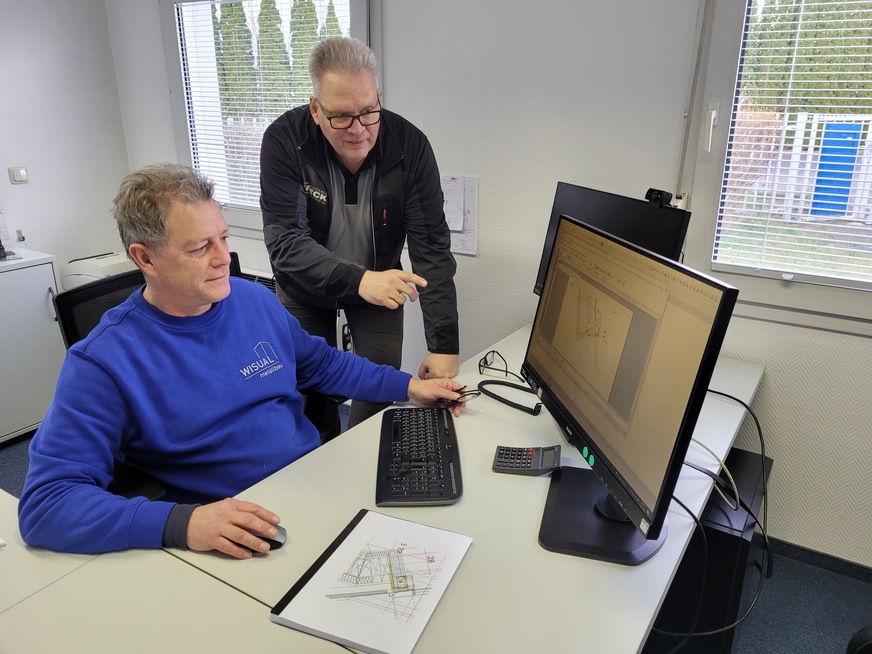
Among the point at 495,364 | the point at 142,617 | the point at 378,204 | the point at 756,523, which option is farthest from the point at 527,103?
the point at 142,617

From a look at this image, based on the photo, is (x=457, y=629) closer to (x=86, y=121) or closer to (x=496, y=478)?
(x=496, y=478)

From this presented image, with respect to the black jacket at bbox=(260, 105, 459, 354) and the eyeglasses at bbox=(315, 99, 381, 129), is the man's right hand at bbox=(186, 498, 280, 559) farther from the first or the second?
the eyeglasses at bbox=(315, 99, 381, 129)

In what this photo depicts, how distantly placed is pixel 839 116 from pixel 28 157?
3676mm

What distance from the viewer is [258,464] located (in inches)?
54.6

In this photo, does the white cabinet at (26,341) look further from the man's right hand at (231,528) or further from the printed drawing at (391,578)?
Result: the printed drawing at (391,578)

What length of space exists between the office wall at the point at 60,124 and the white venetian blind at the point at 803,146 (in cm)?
306

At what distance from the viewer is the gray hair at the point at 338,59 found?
66.7 inches

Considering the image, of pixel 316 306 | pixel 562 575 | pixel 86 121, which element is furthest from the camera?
Answer: pixel 86 121

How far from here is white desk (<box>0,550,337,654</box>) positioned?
2.85 feet

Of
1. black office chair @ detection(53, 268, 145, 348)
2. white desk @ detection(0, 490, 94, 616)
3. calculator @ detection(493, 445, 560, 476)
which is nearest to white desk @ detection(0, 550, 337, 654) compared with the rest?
white desk @ detection(0, 490, 94, 616)

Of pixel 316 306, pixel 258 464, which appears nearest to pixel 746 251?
pixel 316 306

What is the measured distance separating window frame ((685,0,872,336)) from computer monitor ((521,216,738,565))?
37.1 inches

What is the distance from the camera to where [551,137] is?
2307 millimetres

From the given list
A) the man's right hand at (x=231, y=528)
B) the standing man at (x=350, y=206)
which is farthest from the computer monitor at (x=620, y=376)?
the standing man at (x=350, y=206)
